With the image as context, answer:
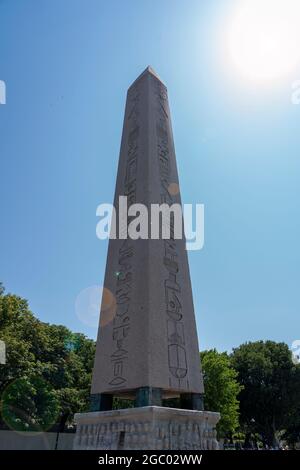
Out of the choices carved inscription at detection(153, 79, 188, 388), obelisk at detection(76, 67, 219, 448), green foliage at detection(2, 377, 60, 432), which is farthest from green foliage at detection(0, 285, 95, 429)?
carved inscription at detection(153, 79, 188, 388)

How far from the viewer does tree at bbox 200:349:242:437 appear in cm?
1798

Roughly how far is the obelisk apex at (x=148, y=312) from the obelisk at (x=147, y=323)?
0.01 meters

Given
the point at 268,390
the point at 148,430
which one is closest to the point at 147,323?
the point at 148,430

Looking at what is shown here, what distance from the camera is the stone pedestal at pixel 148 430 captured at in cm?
450

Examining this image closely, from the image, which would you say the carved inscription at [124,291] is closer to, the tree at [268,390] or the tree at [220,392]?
the tree at [220,392]

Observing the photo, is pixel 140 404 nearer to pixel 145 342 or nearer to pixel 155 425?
pixel 155 425

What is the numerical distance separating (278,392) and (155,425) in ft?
74.7

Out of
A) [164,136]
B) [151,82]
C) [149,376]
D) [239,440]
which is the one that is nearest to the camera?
[149,376]

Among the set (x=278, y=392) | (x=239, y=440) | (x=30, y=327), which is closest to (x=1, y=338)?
(x=30, y=327)

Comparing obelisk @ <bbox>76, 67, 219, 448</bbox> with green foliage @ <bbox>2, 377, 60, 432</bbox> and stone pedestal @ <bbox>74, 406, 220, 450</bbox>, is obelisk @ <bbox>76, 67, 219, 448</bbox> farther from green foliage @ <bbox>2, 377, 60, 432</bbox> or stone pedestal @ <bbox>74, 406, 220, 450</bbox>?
green foliage @ <bbox>2, 377, 60, 432</bbox>

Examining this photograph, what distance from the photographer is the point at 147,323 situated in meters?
5.44

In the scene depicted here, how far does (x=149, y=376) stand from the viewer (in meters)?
4.94

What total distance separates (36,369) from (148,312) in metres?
13.8

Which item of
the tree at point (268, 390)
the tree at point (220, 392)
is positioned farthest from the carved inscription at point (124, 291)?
the tree at point (268, 390)
